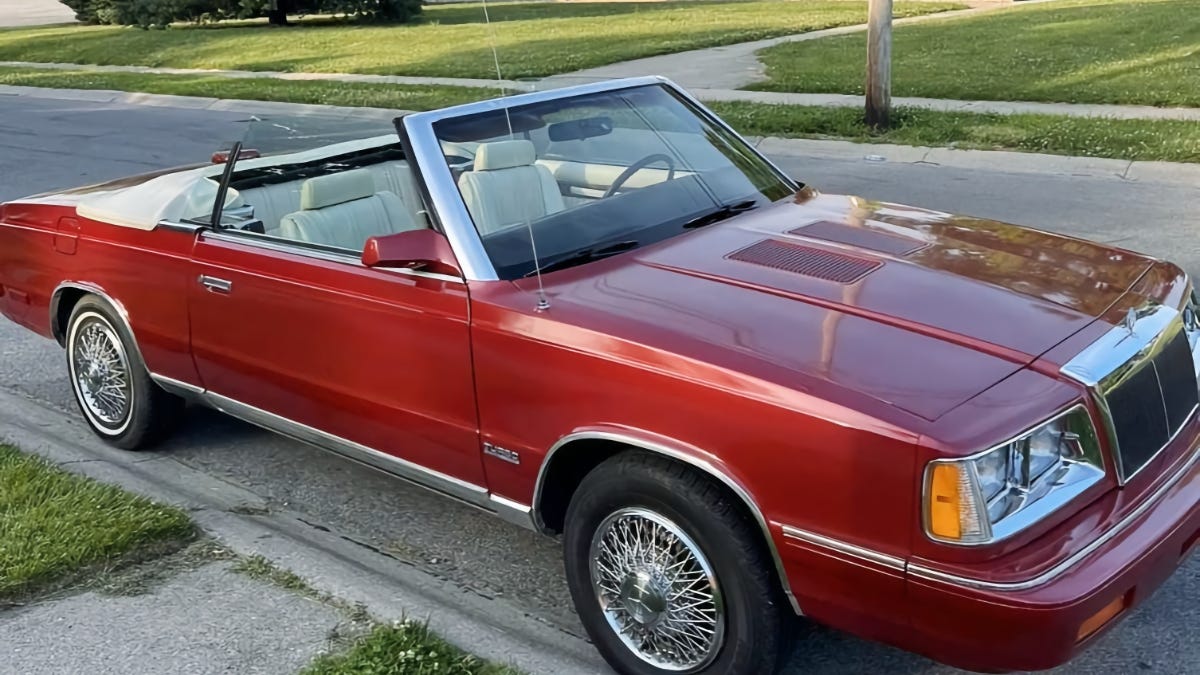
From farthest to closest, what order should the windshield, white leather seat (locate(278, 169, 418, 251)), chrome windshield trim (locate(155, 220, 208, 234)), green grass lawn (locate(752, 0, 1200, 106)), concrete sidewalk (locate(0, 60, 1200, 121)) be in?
1. green grass lawn (locate(752, 0, 1200, 106))
2. concrete sidewalk (locate(0, 60, 1200, 121))
3. chrome windshield trim (locate(155, 220, 208, 234))
4. white leather seat (locate(278, 169, 418, 251))
5. the windshield

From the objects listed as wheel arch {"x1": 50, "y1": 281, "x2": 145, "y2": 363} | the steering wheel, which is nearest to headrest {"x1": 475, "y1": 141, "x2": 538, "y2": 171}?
the steering wheel

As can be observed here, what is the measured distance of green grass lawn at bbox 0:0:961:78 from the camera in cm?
2009

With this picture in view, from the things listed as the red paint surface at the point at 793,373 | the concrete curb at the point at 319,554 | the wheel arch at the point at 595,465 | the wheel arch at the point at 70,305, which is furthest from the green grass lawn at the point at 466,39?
the wheel arch at the point at 595,465

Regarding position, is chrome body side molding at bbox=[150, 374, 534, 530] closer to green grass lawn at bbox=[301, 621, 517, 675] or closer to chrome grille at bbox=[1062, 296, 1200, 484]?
green grass lawn at bbox=[301, 621, 517, 675]

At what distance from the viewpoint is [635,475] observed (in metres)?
3.14

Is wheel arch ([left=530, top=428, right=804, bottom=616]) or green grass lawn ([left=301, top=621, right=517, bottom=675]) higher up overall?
wheel arch ([left=530, top=428, right=804, bottom=616])

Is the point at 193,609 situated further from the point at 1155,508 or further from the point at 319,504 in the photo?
the point at 1155,508

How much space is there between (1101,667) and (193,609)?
2.77 m

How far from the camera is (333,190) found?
4566 millimetres

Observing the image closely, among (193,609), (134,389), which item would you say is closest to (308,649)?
(193,609)

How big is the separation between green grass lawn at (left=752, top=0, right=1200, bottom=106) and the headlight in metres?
10.9

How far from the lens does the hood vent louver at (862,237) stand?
379cm

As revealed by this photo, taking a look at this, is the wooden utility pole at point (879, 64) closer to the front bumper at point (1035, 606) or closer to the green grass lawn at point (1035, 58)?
the green grass lawn at point (1035, 58)

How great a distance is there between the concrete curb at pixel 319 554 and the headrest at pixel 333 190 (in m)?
1.22
